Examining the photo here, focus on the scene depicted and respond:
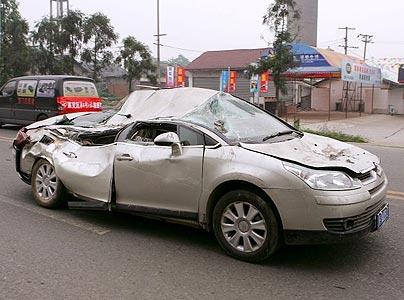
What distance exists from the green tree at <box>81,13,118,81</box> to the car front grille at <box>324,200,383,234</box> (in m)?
24.1

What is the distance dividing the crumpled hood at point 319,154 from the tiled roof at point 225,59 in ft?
116

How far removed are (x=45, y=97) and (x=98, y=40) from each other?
13.1 metres

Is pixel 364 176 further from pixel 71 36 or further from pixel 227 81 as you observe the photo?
pixel 227 81

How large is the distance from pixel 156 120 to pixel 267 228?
1.78m

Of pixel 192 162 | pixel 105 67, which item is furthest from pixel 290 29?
pixel 192 162

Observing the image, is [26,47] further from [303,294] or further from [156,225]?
[303,294]

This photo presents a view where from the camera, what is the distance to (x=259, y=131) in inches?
205

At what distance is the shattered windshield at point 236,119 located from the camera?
4.95 m

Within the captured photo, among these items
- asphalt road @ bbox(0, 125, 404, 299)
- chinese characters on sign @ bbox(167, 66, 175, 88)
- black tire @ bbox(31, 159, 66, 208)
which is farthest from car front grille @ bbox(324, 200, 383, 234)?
chinese characters on sign @ bbox(167, 66, 175, 88)

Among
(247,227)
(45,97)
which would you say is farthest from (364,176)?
(45,97)

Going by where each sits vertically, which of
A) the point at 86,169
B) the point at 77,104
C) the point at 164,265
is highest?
the point at 77,104

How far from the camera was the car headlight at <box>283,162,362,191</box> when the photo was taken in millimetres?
4090

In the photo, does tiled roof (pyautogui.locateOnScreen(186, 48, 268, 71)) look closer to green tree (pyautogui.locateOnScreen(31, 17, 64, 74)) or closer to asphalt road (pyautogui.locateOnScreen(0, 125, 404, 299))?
green tree (pyautogui.locateOnScreen(31, 17, 64, 74))

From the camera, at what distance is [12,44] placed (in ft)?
97.7
